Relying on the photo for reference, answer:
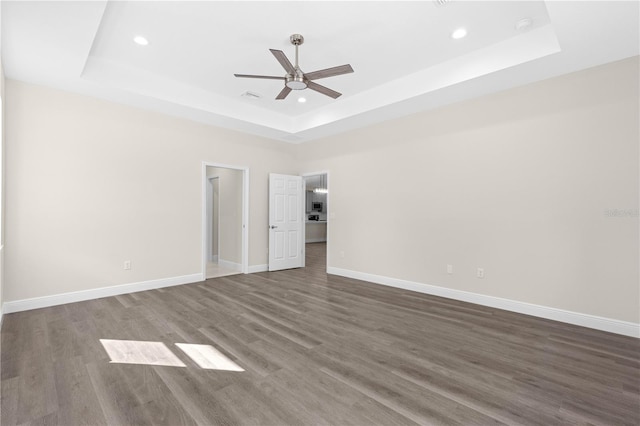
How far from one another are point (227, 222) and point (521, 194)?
569 cm

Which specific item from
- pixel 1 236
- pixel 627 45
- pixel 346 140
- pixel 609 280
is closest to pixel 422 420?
pixel 609 280

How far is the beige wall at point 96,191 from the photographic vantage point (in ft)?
12.6

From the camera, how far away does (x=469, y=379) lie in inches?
90.0

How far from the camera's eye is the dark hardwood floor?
1.90 meters

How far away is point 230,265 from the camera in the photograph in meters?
6.75

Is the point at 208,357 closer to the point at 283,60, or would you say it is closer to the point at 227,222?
the point at 283,60

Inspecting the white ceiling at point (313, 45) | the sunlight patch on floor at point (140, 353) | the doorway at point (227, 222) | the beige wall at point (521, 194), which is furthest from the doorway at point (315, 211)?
the sunlight patch on floor at point (140, 353)

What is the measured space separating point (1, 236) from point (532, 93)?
671cm

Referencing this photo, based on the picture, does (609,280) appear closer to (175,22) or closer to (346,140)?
(346,140)

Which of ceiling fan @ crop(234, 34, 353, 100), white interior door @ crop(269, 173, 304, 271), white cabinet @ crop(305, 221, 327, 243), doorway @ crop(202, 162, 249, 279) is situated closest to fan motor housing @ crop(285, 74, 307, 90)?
ceiling fan @ crop(234, 34, 353, 100)

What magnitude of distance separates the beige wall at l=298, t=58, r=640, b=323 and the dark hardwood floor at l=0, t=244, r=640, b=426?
597 mm

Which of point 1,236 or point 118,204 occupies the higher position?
point 118,204

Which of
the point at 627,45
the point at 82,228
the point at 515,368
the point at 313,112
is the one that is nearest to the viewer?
the point at 515,368

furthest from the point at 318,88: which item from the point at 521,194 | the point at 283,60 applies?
the point at 521,194
